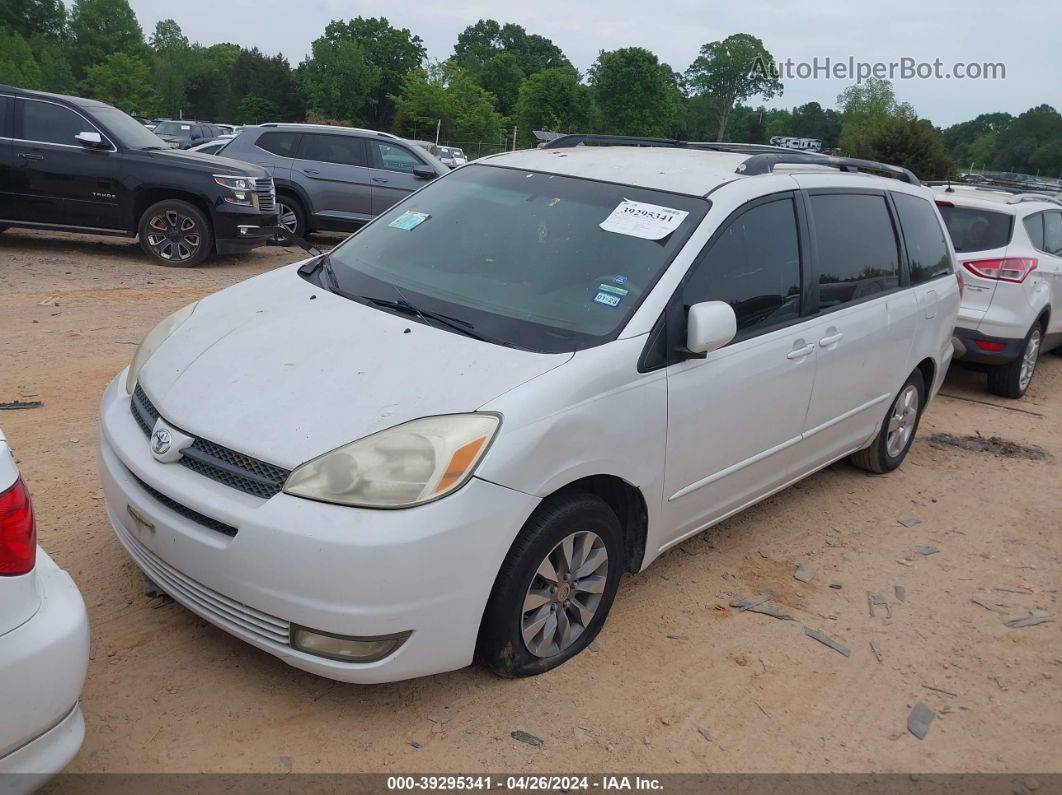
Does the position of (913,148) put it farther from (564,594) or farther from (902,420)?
(564,594)

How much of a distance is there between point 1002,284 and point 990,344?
51 centimetres

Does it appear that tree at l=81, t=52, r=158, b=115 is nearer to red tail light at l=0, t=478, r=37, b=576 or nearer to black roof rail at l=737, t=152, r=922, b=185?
black roof rail at l=737, t=152, r=922, b=185

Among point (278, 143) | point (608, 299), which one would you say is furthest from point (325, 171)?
point (608, 299)

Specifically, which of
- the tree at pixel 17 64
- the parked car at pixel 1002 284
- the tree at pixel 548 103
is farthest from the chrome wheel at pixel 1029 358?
the tree at pixel 548 103

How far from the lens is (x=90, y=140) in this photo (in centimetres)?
984

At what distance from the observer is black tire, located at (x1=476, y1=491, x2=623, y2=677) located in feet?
9.85

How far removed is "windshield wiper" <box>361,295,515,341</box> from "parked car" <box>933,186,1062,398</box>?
5.51m

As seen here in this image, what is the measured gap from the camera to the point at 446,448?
2.84 meters

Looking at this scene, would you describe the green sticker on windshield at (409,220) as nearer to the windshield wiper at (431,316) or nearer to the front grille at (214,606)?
the windshield wiper at (431,316)

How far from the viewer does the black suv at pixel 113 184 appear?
9.83 meters

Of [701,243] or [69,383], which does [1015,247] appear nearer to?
[701,243]

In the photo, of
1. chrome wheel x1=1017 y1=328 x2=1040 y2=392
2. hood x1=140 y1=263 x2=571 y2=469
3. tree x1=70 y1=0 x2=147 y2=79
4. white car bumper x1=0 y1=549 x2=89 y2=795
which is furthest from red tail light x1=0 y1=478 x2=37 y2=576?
tree x1=70 y1=0 x2=147 y2=79

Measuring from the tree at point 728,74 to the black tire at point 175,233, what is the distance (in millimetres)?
99043

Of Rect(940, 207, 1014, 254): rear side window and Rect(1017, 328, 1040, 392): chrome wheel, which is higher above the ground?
Rect(940, 207, 1014, 254): rear side window
